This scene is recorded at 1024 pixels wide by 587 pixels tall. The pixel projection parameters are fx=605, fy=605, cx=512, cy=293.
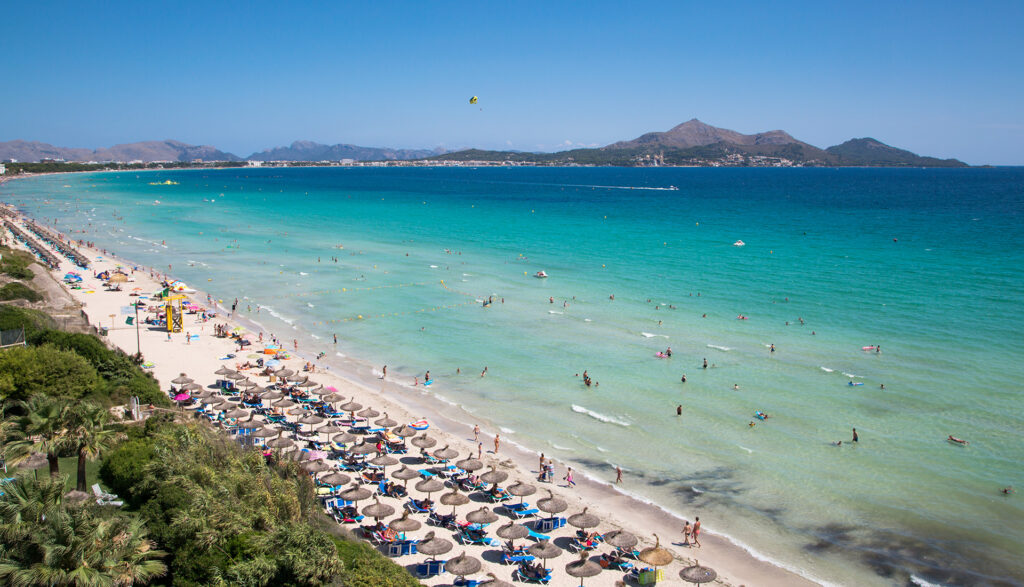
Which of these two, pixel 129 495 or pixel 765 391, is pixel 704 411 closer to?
pixel 765 391

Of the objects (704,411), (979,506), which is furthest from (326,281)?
(979,506)

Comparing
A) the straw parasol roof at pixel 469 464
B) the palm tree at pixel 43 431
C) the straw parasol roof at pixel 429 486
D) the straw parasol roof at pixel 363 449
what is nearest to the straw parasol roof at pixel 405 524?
the straw parasol roof at pixel 429 486

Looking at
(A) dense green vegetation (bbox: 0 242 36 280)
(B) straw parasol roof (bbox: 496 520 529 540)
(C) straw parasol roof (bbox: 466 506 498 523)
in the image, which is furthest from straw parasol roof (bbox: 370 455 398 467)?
(A) dense green vegetation (bbox: 0 242 36 280)

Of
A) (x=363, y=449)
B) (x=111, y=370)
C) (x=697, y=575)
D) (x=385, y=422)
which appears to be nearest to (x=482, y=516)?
(x=363, y=449)

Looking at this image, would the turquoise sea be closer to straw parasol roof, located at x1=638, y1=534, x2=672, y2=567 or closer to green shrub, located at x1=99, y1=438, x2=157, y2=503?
straw parasol roof, located at x1=638, y1=534, x2=672, y2=567

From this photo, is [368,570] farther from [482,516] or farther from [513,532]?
[482,516]
